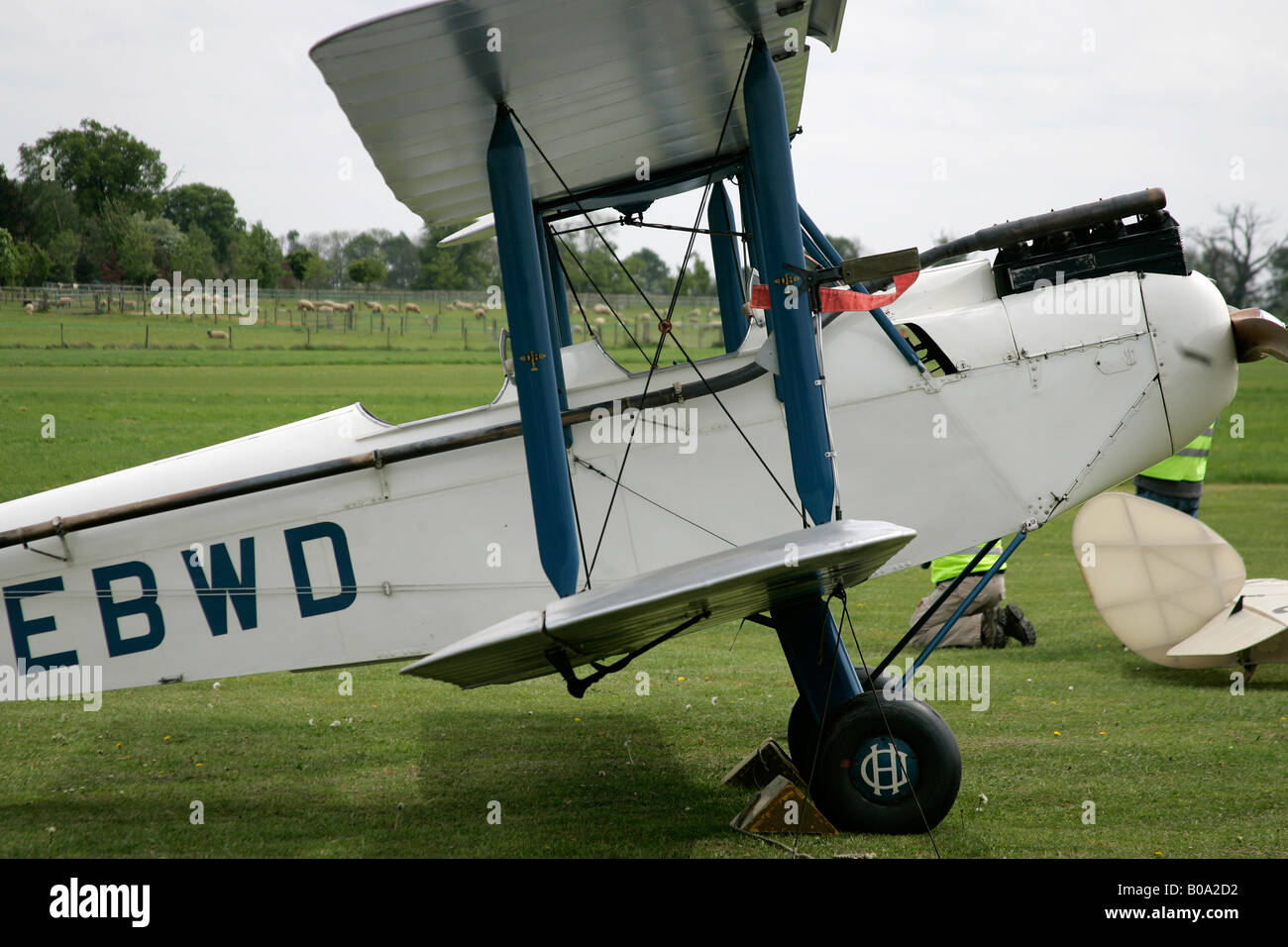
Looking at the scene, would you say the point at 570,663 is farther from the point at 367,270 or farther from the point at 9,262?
the point at 367,270

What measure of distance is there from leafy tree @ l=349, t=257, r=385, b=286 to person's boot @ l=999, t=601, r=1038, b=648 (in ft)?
87.9

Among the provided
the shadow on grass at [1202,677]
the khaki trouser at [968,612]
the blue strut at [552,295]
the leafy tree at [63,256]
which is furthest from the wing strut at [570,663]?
the leafy tree at [63,256]

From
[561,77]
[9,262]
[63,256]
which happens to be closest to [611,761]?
[561,77]

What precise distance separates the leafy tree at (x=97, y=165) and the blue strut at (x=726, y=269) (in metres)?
16.6

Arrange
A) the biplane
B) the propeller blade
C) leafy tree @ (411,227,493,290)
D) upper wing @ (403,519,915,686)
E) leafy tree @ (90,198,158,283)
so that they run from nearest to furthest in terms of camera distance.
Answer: upper wing @ (403,519,915,686) → the biplane → the propeller blade → leafy tree @ (90,198,158,283) → leafy tree @ (411,227,493,290)

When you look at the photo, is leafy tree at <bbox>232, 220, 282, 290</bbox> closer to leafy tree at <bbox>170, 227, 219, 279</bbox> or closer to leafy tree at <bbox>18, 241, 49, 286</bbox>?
leafy tree at <bbox>170, 227, 219, 279</bbox>

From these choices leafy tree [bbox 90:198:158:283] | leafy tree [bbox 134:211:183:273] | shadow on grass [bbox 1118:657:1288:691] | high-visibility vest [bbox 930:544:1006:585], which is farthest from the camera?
leafy tree [bbox 134:211:183:273]

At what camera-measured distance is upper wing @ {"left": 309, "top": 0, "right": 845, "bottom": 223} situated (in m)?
3.68

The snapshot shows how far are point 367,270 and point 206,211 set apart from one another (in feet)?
36.6

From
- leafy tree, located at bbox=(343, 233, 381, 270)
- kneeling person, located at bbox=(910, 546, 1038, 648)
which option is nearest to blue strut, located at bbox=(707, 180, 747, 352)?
kneeling person, located at bbox=(910, 546, 1038, 648)

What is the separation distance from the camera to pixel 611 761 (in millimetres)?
5789

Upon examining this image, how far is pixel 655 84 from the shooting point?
463 cm

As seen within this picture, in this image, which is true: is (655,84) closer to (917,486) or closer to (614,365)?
(614,365)

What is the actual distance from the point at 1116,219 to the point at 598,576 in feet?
9.35
